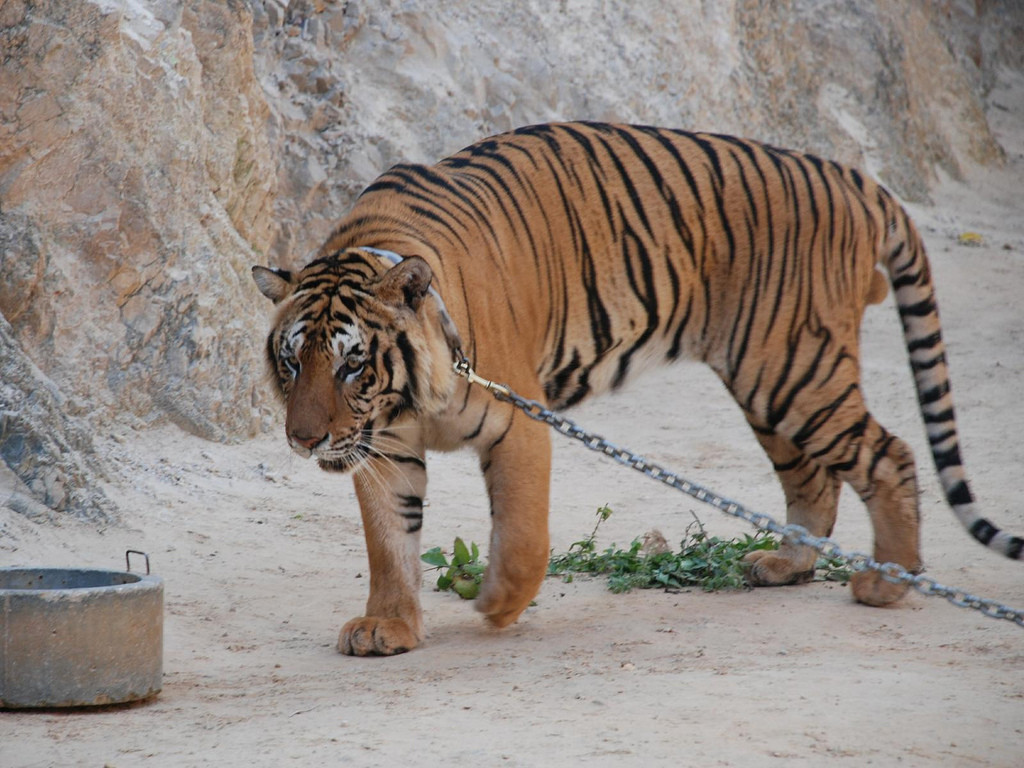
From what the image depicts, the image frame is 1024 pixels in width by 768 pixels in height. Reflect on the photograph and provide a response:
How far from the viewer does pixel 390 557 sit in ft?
13.2

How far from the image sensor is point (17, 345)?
17.1 feet

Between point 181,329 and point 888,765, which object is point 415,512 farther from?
point 181,329

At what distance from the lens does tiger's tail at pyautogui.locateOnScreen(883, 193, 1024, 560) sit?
466 cm

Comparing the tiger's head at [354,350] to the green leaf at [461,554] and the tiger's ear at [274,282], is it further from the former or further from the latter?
the green leaf at [461,554]

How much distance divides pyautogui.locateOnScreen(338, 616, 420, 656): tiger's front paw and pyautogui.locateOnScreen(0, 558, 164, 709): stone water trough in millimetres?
756

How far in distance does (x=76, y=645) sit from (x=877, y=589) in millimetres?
2697

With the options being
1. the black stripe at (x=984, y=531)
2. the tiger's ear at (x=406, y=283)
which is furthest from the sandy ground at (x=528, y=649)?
the tiger's ear at (x=406, y=283)

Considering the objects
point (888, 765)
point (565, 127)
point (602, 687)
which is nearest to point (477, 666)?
point (602, 687)

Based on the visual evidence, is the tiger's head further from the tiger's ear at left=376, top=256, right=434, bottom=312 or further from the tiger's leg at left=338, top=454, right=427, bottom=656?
the tiger's leg at left=338, top=454, right=427, bottom=656

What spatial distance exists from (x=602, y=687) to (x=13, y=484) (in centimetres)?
279

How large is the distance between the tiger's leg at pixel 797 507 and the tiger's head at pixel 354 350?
1700 mm

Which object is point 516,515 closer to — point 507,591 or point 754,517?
point 507,591

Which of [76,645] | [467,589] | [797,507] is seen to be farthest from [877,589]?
[76,645]

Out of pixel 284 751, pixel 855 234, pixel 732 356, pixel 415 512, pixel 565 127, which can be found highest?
pixel 565 127
